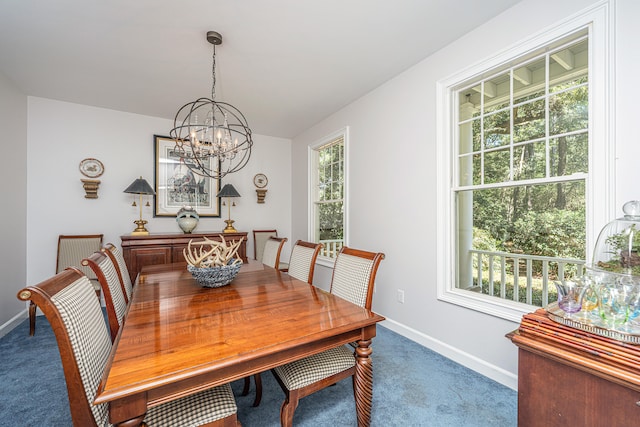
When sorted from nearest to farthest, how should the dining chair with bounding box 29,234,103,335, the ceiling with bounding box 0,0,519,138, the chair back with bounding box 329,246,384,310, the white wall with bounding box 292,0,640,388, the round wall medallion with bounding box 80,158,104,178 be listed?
the white wall with bounding box 292,0,640,388
the chair back with bounding box 329,246,384,310
the ceiling with bounding box 0,0,519,138
the dining chair with bounding box 29,234,103,335
the round wall medallion with bounding box 80,158,104,178

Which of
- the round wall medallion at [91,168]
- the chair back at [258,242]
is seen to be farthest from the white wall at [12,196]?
the chair back at [258,242]

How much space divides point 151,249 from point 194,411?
9.30ft

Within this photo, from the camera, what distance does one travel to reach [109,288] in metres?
1.53

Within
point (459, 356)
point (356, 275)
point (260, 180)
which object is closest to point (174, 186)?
point (260, 180)

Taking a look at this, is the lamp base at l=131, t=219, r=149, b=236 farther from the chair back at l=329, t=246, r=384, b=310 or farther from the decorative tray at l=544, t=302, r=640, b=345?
the decorative tray at l=544, t=302, r=640, b=345

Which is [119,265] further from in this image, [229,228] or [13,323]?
[13,323]

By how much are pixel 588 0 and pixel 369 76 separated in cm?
168

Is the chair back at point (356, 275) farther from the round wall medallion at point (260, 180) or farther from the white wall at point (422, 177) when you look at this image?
the round wall medallion at point (260, 180)

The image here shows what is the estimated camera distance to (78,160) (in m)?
3.50

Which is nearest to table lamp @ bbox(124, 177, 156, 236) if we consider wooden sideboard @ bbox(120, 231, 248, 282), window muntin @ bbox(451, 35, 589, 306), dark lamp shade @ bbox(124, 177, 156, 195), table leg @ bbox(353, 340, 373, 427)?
dark lamp shade @ bbox(124, 177, 156, 195)

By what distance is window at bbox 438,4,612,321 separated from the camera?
1679 millimetres

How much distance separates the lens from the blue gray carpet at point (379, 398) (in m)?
1.61

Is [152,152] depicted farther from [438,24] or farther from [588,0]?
[588,0]

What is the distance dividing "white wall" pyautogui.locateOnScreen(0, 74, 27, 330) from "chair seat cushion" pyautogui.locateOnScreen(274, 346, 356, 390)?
3457 mm
